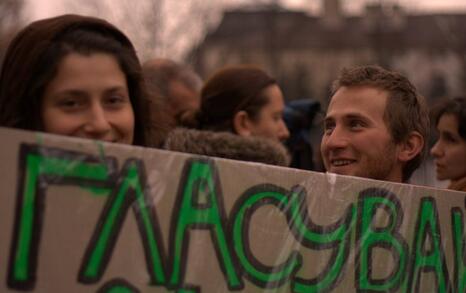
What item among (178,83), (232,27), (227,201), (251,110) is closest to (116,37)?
(227,201)

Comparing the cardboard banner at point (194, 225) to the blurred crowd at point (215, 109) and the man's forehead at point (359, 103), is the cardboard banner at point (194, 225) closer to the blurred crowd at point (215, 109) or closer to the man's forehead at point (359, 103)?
the blurred crowd at point (215, 109)

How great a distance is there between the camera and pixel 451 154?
15.4 feet

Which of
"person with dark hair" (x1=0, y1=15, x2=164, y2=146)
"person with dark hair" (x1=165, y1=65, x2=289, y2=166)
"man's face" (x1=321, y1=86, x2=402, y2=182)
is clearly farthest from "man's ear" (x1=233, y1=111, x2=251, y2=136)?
"person with dark hair" (x1=0, y1=15, x2=164, y2=146)

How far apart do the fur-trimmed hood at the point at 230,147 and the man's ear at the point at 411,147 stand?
40 cm

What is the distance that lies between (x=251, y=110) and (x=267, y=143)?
3.81 feet

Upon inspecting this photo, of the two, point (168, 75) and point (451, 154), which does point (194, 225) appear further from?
point (168, 75)

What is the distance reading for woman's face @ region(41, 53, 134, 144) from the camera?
2357 mm

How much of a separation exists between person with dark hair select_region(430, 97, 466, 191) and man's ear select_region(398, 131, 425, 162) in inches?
45.4

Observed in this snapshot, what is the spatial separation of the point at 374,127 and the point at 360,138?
0.23 feet

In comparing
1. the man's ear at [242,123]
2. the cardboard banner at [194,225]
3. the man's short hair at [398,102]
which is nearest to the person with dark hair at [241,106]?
the man's ear at [242,123]

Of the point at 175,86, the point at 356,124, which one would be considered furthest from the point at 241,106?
the point at 356,124

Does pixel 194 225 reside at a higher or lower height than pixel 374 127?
lower

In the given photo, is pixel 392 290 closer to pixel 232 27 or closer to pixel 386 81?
pixel 386 81

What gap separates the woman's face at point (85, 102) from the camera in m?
2.36
